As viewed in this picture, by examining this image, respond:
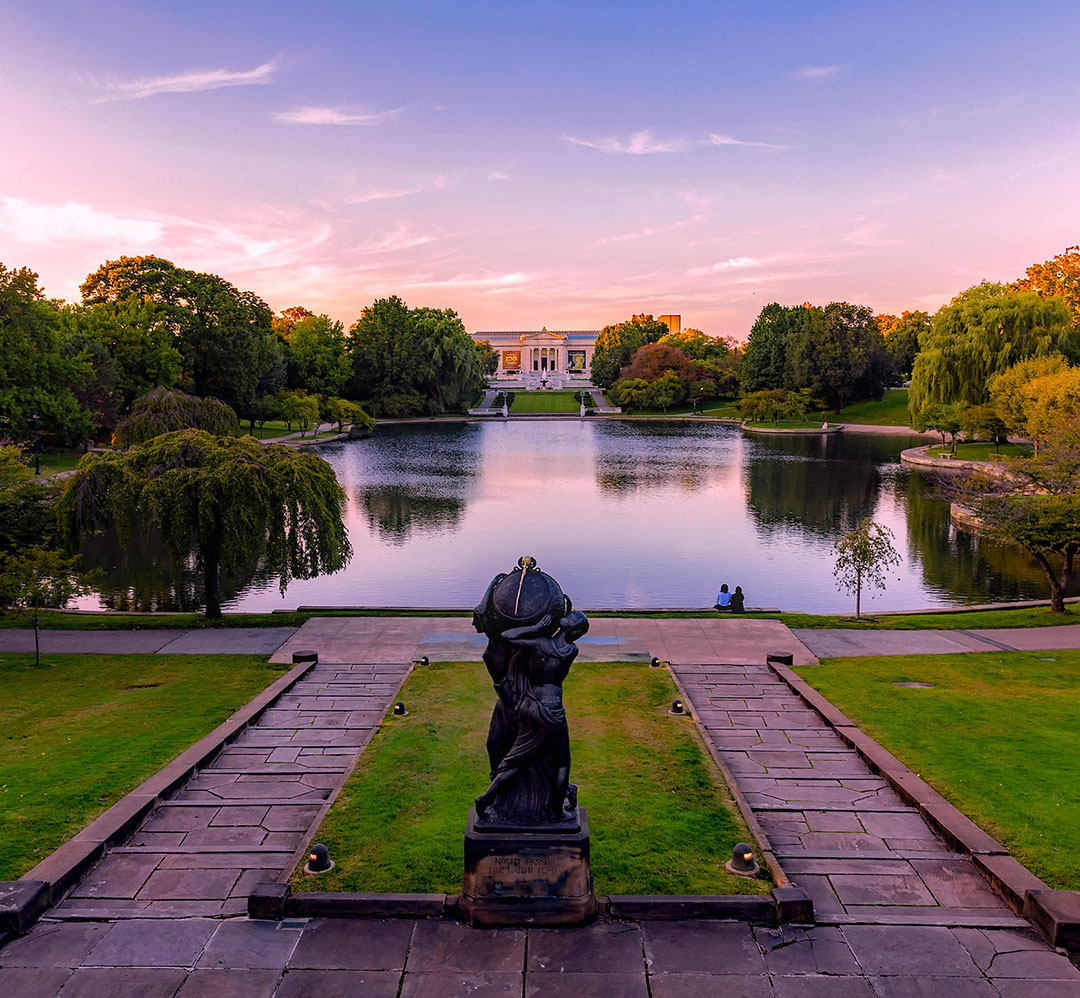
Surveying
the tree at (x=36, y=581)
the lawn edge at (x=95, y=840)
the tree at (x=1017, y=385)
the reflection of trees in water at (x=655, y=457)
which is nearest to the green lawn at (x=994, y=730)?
the lawn edge at (x=95, y=840)

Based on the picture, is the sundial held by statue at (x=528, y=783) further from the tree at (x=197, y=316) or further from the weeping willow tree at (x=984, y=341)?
the tree at (x=197, y=316)

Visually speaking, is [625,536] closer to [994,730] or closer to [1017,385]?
[994,730]

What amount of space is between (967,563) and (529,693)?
28244 millimetres

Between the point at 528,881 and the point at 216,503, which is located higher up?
the point at 216,503

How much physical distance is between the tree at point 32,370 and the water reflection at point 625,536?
Answer: 16554 mm

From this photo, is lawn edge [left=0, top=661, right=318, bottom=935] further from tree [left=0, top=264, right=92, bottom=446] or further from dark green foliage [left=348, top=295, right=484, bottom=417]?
dark green foliage [left=348, top=295, right=484, bottom=417]

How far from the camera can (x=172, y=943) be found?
288 inches

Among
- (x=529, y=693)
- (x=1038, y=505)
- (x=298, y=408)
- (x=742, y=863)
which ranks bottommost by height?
(x=742, y=863)

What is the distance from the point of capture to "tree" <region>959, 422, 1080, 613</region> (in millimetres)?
21078

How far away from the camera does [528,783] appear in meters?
7.99

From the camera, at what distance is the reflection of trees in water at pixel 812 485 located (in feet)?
128

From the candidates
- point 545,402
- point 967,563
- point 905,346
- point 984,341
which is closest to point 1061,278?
point 984,341

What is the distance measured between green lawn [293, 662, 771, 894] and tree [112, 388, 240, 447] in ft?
91.5

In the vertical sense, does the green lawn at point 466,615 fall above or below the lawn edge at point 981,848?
below
